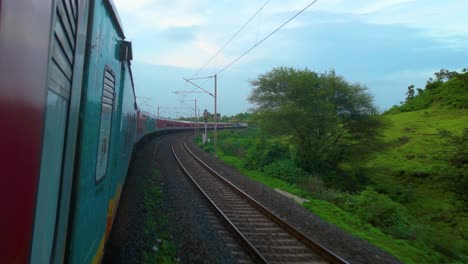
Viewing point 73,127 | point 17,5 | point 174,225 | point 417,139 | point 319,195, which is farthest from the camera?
point 417,139

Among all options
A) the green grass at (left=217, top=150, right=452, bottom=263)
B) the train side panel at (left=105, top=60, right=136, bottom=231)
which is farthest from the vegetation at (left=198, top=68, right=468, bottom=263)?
the train side panel at (left=105, top=60, right=136, bottom=231)

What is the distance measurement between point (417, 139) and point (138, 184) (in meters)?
35.8

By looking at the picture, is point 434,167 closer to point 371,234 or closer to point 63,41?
point 371,234

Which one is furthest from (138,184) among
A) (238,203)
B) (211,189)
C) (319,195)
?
(319,195)

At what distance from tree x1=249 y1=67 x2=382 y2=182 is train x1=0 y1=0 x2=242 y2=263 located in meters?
25.4

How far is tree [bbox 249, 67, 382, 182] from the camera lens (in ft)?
92.2

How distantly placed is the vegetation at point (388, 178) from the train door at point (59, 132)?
29.2 ft

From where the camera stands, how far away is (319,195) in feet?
57.0

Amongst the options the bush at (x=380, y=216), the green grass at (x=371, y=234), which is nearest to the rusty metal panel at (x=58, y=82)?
the green grass at (x=371, y=234)

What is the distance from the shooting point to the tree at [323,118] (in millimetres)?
28094

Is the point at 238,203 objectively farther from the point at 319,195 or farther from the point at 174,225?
the point at 319,195

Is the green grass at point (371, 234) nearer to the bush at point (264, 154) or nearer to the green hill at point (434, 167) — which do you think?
the green hill at point (434, 167)

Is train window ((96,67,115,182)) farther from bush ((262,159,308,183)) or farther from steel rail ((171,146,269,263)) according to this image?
bush ((262,159,308,183))

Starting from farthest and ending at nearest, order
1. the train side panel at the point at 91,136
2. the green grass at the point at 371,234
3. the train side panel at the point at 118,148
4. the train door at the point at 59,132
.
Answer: the green grass at the point at 371,234 < the train side panel at the point at 118,148 < the train side panel at the point at 91,136 < the train door at the point at 59,132
